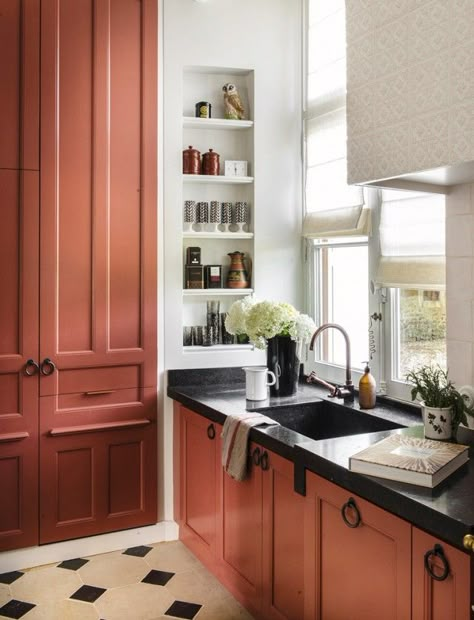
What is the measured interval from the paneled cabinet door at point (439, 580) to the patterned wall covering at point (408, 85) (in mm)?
1080

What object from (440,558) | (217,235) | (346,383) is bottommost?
(440,558)

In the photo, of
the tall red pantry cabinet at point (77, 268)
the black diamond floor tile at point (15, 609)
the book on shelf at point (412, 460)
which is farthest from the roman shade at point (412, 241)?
the black diamond floor tile at point (15, 609)

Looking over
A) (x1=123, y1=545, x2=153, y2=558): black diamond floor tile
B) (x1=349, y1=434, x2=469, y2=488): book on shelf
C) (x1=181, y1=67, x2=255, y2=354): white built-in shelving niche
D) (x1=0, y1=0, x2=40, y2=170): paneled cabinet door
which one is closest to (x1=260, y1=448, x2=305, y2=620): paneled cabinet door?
(x1=349, y1=434, x2=469, y2=488): book on shelf

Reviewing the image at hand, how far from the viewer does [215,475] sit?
2822mm

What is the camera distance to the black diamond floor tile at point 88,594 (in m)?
2.72

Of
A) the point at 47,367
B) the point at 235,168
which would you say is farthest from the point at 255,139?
the point at 47,367

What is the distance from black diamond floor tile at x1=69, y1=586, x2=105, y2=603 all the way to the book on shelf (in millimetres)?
1588

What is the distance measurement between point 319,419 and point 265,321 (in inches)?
21.3

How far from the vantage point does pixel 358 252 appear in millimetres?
3139

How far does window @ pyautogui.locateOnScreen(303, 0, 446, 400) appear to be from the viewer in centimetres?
261

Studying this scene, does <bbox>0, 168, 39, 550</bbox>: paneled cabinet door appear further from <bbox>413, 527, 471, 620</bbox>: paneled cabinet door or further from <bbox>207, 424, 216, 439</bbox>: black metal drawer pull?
<bbox>413, 527, 471, 620</bbox>: paneled cabinet door

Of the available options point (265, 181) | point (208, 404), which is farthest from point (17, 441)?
point (265, 181)

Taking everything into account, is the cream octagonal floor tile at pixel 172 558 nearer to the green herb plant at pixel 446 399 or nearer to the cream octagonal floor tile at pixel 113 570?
the cream octagonal floor tile at pixel 113 570

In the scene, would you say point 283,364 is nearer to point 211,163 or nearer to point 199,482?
point 199,482
